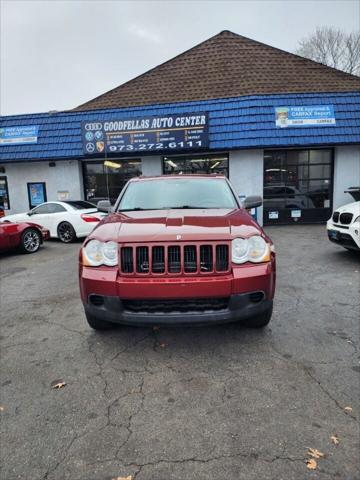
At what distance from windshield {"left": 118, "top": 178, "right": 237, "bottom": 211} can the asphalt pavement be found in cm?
150

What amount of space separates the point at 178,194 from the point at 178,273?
1.67 m

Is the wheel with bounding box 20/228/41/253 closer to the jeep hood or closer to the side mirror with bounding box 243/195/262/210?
the jeep hood

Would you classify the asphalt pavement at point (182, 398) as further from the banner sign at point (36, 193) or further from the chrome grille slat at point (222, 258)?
the banner sign at point (36, 193)

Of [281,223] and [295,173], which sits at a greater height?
[295,173]

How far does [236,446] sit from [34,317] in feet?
10.9

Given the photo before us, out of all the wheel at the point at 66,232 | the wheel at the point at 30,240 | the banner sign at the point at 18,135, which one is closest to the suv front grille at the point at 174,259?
the wheel at the point at 30,240

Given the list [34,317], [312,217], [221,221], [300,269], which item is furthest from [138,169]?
[221,221]

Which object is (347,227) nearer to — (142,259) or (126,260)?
(142,259)

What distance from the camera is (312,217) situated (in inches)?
525

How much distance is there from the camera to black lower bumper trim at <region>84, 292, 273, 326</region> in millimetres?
2967

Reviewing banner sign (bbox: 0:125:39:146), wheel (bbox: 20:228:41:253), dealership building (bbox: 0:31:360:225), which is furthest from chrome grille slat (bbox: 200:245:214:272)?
banner sign (bbox: 0:125:39:146)

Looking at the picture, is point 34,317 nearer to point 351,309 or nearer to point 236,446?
point 236,446

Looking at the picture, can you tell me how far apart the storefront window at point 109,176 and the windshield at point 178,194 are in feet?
31.5

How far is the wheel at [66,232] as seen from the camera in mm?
10555
